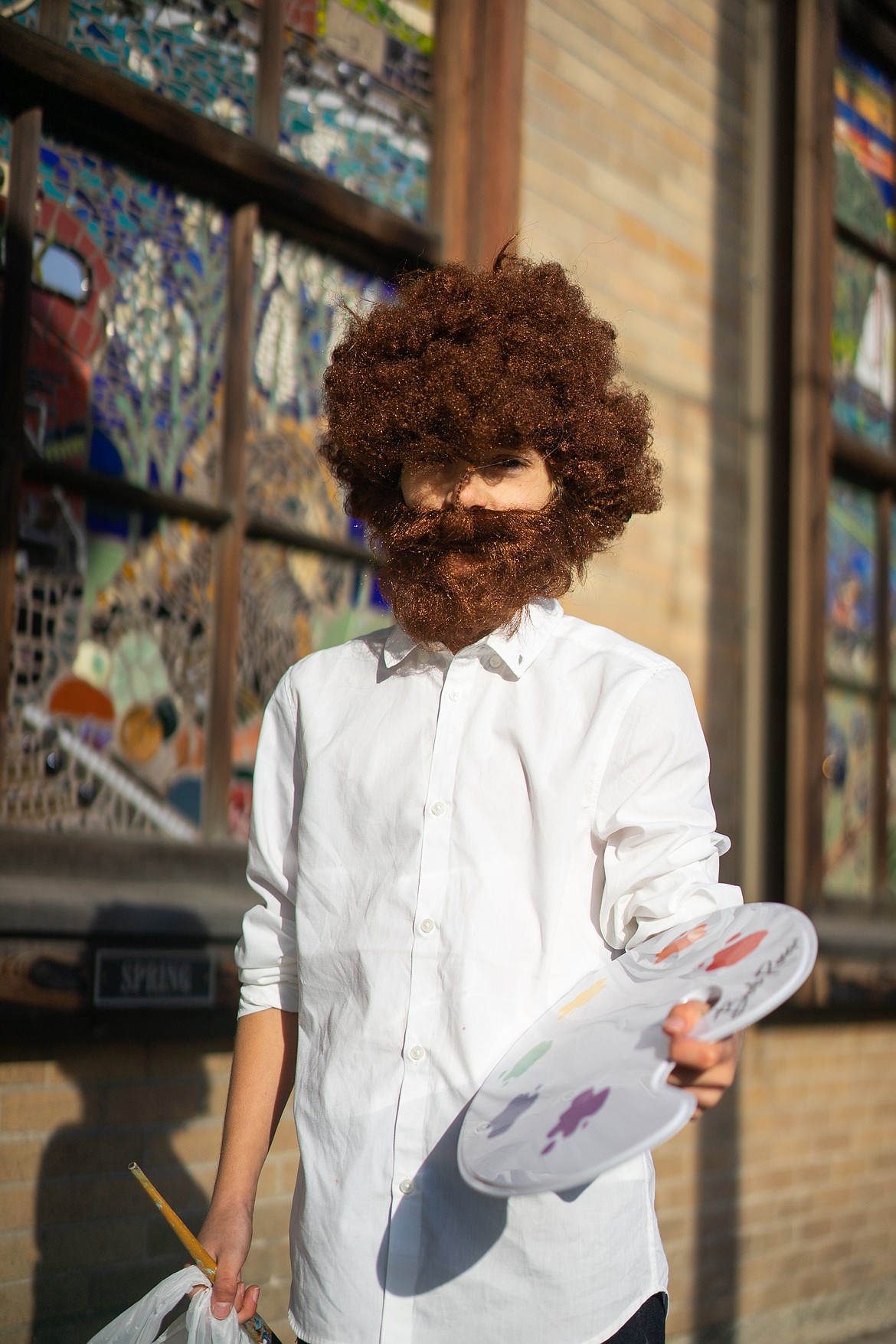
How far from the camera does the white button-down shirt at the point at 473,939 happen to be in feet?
4.82

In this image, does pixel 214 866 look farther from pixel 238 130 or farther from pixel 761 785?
pixel 761 785

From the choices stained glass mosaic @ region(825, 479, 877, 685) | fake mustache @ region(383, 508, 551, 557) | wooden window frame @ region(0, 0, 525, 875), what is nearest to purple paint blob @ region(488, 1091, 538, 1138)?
fake mustache @ region(383, 508, 551, 557)

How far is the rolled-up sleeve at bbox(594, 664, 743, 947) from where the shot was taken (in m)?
1.47

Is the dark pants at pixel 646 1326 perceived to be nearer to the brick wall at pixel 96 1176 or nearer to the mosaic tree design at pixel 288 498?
the brick wall at pixel 96 1176

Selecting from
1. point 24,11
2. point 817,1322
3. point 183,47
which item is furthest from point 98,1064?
point 817,1322

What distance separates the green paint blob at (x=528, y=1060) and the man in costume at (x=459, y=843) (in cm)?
5

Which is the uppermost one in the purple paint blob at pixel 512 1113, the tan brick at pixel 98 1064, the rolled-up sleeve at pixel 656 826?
the rolled-up sleeve at pixel 656 826

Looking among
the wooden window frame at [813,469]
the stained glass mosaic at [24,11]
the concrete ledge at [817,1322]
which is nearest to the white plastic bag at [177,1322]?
the stained glass mosaic at [24,11]

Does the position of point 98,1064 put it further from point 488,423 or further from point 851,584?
point 851,584

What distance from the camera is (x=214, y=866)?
307 cm

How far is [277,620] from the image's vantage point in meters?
3.34

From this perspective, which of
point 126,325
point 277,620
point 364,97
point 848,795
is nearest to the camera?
point 126,325

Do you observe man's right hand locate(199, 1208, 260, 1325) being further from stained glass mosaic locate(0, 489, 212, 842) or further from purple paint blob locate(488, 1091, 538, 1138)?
stained glass mosaic locate(0, 489, 212, 842)

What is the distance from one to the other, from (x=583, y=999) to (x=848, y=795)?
391 cm
